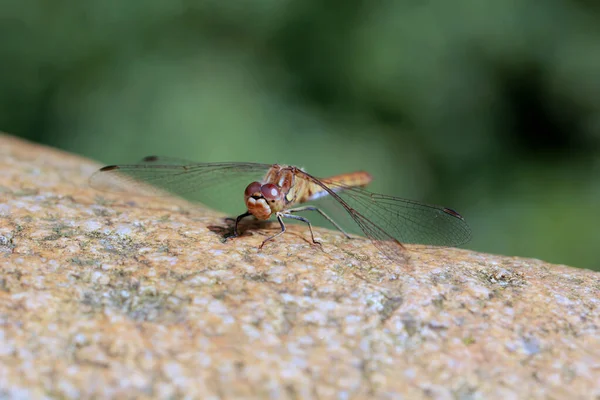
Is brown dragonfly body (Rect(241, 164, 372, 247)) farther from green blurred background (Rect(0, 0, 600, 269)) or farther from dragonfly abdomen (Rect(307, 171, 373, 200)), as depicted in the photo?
green blurred background (Rect(0, 0, 600, 269))

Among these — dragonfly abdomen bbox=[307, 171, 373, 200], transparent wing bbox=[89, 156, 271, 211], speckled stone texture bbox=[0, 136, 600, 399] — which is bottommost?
speckled stone texture bbox=[0, 136, 600, 399]

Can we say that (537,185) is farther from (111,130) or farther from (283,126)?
(111,130)

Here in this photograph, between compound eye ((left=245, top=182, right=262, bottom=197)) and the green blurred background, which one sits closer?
compound eye ((left=245, top=182, right=262, bottom=197))

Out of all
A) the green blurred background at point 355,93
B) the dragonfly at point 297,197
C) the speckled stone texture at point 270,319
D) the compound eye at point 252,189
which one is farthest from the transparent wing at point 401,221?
the green blurred background at point 355,93

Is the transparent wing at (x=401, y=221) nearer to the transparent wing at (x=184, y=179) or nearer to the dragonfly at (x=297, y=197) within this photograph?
the dragonfly at (x=297, y=197)

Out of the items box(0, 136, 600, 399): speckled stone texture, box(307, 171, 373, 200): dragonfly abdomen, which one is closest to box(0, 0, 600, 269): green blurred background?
box(307, 171, 373, 200): dragonfly abdomen

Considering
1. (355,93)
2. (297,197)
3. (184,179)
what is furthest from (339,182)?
(355,93)

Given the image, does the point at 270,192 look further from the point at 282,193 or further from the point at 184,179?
the point at 184,179
